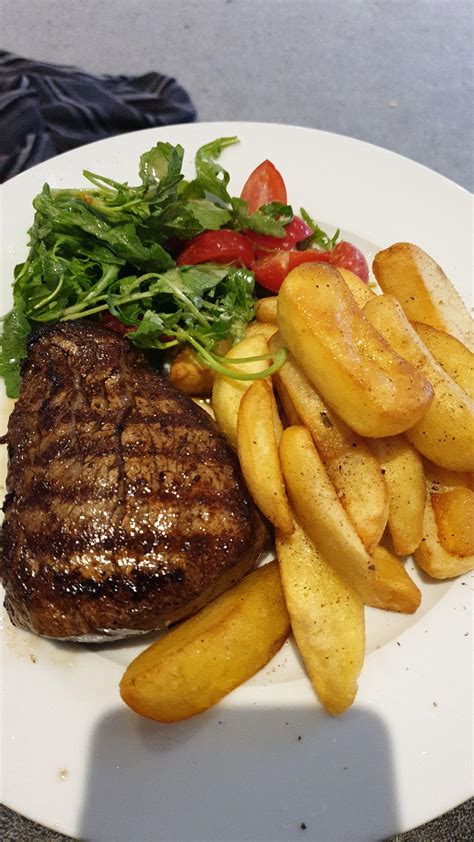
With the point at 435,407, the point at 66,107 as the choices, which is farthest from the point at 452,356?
the point at 66,107

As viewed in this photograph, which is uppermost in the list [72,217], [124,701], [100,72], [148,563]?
[100,72]

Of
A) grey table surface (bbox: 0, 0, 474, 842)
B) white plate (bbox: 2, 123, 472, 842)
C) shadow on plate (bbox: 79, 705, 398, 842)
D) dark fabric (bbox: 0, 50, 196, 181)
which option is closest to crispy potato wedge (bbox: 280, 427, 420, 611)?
white plate (bbox: 2, 123, 472, 842)

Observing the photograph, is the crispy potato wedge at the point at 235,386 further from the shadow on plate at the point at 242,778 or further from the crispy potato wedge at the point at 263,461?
the shadow on plate at the point at 242,778

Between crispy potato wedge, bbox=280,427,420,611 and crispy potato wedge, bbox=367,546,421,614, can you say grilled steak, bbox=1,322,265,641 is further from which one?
crispy potato wedge, bbox=367,546,421,614

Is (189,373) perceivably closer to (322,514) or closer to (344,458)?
(344,458)

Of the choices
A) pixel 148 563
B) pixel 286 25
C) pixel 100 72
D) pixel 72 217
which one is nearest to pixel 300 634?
pixel 148 563

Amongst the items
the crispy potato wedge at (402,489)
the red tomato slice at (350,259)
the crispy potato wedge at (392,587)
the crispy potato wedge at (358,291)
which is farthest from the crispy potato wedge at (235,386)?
the red tomato slice at (350,259)

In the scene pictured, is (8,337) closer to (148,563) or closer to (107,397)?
(107,397)
